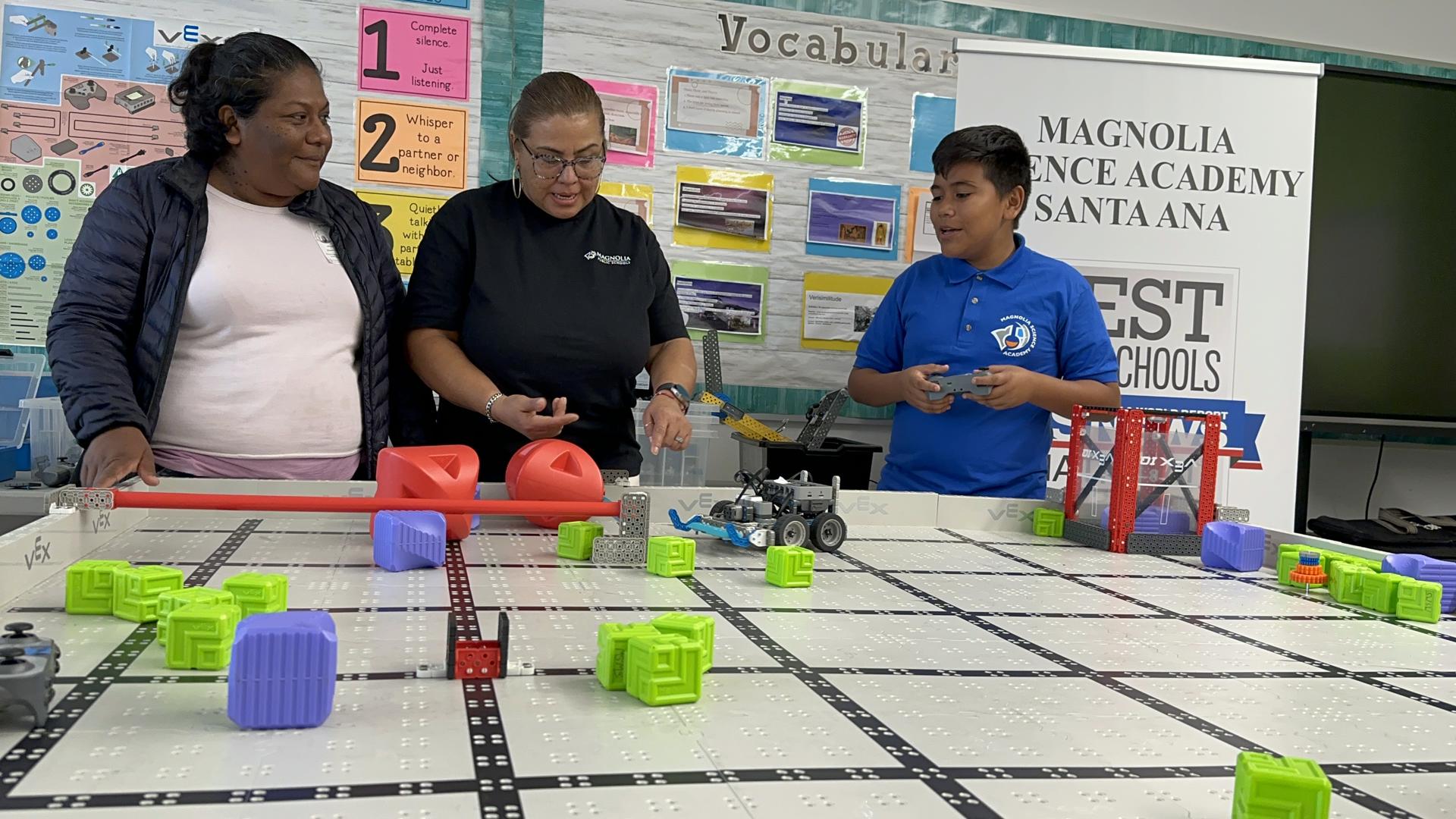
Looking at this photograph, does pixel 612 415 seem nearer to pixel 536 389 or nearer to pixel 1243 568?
pixel 536 389

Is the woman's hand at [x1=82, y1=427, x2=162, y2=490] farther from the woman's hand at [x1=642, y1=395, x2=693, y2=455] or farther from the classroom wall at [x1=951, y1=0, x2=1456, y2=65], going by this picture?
the classroom wall at [x1=951, y1=0, x2=1456, y2=65]

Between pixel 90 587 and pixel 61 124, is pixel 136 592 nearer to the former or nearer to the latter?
pixel 90 587

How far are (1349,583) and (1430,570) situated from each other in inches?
5.8

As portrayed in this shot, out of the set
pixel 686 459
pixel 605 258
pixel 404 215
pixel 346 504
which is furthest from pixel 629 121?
pixel 346 504

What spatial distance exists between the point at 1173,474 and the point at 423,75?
2503 millimetres

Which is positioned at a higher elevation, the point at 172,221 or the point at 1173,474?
the point at 172,221

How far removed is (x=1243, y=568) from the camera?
6.43 ft

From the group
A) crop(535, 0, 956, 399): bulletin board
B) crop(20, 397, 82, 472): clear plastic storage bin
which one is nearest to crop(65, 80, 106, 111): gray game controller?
crop(20, 397, 82, 472): clear plastic storage bin

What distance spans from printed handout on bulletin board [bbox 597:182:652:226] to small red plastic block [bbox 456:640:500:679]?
2.70 m

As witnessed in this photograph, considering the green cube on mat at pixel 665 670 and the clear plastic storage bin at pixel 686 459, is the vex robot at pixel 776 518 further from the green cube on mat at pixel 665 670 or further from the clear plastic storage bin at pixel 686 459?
the clear plastic storage bin at pixel 686 459

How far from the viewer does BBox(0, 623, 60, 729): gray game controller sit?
0.87 m

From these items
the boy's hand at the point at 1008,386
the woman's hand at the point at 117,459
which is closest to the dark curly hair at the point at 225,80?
the woman's hand at the point at 117,459

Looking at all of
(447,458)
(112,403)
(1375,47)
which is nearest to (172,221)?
(112,403)

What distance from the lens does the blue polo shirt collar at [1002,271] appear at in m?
2.58
